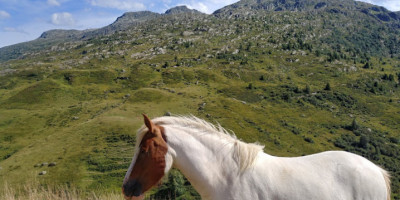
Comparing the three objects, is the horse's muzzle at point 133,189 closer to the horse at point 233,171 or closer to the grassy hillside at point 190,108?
the horse at point 233,171

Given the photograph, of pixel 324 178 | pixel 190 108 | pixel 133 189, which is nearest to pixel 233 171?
pixel 324 178

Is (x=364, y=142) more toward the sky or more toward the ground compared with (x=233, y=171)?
more toward the ground

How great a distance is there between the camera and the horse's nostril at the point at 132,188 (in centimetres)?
430

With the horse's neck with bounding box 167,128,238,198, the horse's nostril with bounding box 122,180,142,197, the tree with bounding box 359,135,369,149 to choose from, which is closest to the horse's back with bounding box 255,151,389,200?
the horse's neck with bounding box 167,128,238,198

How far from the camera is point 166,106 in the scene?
78438 millimetres

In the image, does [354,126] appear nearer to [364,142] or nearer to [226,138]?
[364,142]

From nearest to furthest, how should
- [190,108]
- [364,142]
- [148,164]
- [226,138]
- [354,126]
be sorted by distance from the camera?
[148,164]
[226,138]
[364,142]
[190,108]
[354,126]

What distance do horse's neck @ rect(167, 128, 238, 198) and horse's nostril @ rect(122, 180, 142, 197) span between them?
0.73 m

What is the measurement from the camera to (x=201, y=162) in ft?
14.2

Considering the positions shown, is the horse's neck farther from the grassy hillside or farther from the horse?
the grassy hillside

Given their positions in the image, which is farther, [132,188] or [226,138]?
[226,138]

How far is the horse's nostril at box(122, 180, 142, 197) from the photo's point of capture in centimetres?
430

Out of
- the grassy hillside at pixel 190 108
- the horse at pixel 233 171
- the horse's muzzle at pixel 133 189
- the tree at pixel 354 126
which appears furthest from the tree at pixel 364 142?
the horse's muzzle at pixel 133 189

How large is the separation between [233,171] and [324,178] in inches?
64.5
